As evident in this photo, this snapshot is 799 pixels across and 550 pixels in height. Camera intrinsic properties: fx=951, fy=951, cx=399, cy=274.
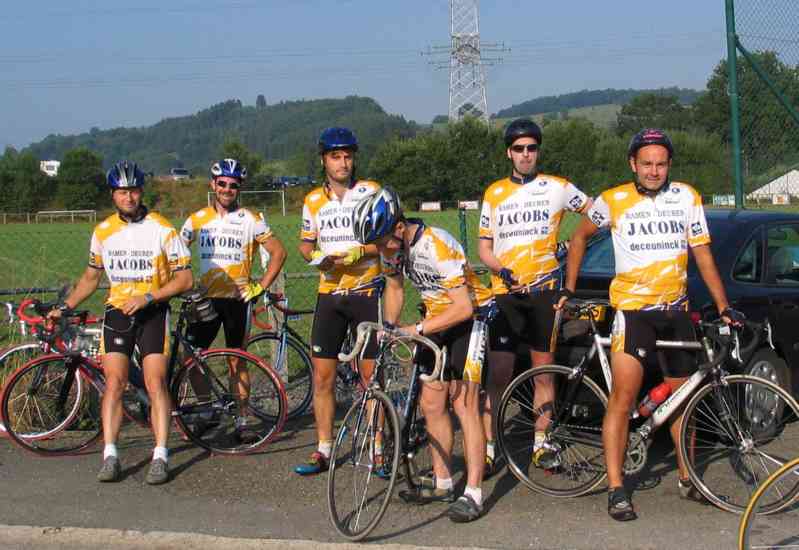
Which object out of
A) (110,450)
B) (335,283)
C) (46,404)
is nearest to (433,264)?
(335,283)

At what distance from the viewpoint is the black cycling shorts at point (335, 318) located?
20.0ft

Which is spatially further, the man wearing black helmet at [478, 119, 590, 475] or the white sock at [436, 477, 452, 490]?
the man wearing black helmet at [478, 119, 590, 475]

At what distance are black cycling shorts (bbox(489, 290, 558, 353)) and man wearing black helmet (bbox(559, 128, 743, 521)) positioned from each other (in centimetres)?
71

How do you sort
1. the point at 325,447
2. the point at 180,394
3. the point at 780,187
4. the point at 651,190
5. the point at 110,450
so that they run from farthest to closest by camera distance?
the point at 780,187 < the point at 180,394 < the point at 325,447 < the point at 110,450 < the point at 651,190

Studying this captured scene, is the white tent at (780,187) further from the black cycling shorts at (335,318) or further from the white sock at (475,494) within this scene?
the white sock at (475,494)

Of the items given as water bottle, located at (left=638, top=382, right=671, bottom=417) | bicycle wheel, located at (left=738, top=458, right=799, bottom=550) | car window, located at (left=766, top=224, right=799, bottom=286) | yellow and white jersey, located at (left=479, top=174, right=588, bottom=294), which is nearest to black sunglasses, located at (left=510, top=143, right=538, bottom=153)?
yellow and white jersey, located at (left=479, top=174, right=588, bottom=294)

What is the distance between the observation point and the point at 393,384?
17.9 ft

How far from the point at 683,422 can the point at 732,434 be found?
10.2 inches

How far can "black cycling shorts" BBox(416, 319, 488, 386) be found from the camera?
16.8ft

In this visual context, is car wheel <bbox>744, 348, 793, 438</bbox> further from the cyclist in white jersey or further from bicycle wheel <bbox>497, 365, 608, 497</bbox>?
the cyclist in white jersey

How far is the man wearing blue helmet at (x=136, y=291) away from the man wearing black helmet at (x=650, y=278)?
9.19 ft

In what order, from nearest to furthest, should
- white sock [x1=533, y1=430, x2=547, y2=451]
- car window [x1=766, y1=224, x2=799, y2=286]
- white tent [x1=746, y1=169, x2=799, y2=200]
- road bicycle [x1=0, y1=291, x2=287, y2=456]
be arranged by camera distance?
white sock [x1=533, y1=430, x2=547, y2=451], road bicycle [x1=0, y1=291, x2=287, y2=456], car window [x1=766, y1=224, x2=799, y2=286], white tent [x1=746, y1=169, x2=799, y2=200]

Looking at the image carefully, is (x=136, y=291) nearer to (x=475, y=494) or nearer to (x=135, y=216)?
(x=135, y=216)

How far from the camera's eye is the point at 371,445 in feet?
16.4
